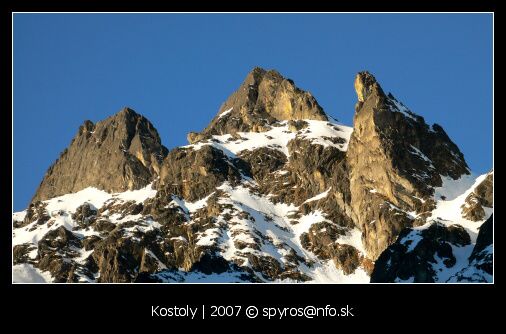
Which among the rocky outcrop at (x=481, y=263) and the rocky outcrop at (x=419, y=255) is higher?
the rocky outcrop at (x=419, y=255)

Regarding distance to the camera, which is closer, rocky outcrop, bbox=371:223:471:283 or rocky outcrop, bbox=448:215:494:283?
rocky outcrop, bbox=448:215:494:283

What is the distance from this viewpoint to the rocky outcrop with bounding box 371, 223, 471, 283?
18038 centimetres

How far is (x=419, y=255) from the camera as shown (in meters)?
184

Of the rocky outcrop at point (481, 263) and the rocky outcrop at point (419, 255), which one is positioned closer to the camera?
the rocky outcrop at point (481, 263)

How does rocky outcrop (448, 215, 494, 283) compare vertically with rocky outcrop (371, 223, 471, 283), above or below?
below

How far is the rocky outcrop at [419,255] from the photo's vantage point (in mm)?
180375

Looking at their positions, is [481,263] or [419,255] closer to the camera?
[481,263]

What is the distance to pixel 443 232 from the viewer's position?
646ft

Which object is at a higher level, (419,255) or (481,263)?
(419,255)
